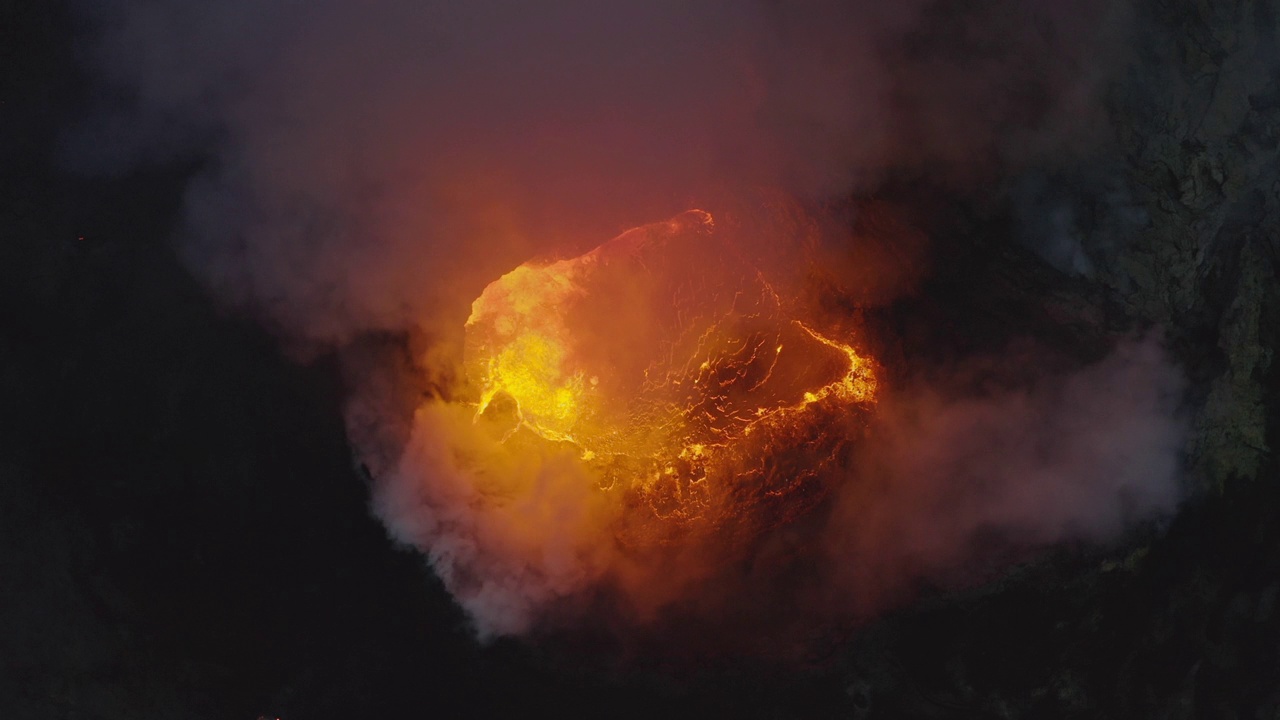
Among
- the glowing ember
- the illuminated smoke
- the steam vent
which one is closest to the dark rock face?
the steam vent

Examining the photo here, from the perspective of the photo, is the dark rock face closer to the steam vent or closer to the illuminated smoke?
the steam vent

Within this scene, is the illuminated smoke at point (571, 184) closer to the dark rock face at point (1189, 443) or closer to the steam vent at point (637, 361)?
the steam vent at point (637, 361)

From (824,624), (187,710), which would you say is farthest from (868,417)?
(187,710)

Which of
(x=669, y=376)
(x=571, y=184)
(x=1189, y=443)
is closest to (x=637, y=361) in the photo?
(x=669, y=376)

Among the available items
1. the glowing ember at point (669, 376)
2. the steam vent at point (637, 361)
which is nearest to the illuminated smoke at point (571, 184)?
the steam vent at point (637, 361)

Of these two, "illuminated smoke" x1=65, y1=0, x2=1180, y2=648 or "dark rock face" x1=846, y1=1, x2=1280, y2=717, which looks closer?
"dark rock face" x1=846, y1=1, x2=1280, y2=717

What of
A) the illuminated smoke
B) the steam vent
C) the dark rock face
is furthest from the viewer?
the illuminated smoke

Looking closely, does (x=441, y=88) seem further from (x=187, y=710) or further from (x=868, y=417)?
(x=187, y=710)

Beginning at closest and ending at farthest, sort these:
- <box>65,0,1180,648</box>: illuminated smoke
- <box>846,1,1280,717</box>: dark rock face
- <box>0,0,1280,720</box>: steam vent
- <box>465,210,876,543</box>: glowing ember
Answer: <box>846,1,1280,717</box>: dark rock face, <box>0,0,1280,720</box>: steam vent, <box>65,0,1180,648</box>: illuminated smoke, <box>465,210,876,543</box>: glowing ember
